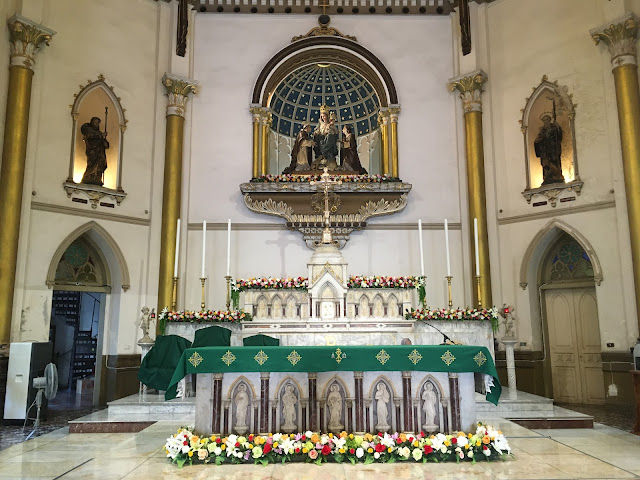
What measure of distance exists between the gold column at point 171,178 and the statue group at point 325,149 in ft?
8.19

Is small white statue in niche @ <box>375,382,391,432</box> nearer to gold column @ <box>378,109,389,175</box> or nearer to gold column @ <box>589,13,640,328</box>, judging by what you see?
gold column @ <box>589,13,640,328</box>

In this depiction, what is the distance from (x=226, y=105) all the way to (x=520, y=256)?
7484mm

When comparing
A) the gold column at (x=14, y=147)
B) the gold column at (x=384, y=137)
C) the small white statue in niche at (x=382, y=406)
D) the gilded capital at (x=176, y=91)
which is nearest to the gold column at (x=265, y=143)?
the gilded capital at (x=176, y=91)

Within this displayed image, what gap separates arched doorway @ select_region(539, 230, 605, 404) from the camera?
1073 centimetres

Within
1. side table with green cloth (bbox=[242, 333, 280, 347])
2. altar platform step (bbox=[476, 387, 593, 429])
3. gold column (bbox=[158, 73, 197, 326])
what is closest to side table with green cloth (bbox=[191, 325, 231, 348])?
side table with green cloth (bbox=[242, 333, 280, 347])

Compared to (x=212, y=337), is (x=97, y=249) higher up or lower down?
higher up

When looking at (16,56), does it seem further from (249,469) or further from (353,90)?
(249,469)

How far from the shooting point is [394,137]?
41.0 ft

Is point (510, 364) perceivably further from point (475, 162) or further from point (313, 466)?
point (313, 466)

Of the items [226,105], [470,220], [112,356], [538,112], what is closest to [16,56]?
[226,105]

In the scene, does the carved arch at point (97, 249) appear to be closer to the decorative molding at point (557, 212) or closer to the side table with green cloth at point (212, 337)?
the side table with green cloth at point (212, 337)

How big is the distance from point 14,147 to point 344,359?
767 centimetres

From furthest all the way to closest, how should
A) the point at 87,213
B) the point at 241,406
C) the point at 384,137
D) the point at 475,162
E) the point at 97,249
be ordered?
the point at 384,137, the point at 475,162, the point at 97,249, the point at 87,213, the point at 241,406

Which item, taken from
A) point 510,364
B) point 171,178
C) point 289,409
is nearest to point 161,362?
point 289,409
